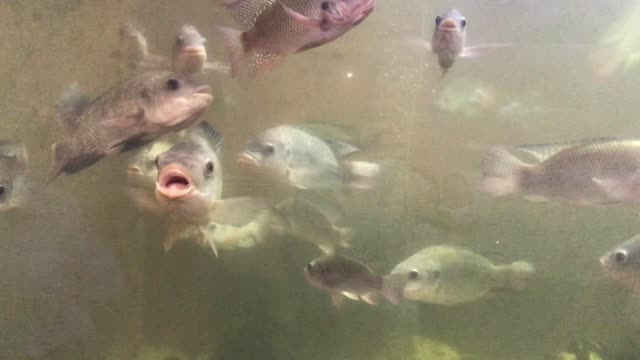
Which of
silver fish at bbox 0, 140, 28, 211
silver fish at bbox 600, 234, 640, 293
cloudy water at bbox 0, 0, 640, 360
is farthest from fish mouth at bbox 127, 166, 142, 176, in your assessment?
silver fish at bbox 600, 234, 640, 293

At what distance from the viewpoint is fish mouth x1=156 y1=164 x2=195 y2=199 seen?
1767mm

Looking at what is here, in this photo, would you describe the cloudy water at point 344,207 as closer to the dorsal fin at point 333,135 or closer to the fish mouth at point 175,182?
the dorsal fin at point 333,135

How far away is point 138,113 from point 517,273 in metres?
2.00

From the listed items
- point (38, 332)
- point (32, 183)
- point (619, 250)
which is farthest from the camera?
point (38, 332)

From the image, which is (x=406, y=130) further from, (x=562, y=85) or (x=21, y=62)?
(x=21, y=62)

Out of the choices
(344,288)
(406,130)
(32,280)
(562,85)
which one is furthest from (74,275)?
(562,85)

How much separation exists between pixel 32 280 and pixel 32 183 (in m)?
0.64

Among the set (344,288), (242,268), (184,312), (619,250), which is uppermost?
(619,250)

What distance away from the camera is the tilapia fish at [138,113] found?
1876 millimetres

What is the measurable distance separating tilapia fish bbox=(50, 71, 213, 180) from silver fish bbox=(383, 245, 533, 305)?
44.6 inches

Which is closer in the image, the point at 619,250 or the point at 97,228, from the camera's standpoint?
the point at 619,250

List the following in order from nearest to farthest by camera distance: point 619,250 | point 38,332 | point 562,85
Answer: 1. point 619,250
2. point 38,332
3. point 562,85

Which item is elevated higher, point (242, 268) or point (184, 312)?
point (242, 268)

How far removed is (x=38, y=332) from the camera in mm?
3018
